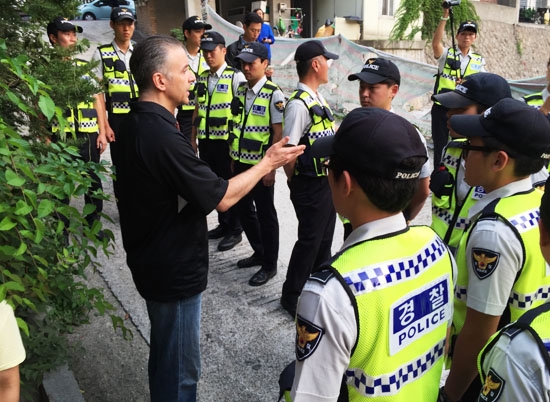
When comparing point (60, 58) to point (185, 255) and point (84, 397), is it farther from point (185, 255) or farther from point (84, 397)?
point (84, 397)

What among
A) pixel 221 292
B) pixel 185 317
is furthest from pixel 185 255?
pixel 221 292

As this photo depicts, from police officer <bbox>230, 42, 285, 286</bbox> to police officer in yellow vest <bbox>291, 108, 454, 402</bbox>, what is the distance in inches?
106

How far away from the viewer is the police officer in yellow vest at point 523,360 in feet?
3.34

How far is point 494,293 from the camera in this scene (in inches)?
63.7

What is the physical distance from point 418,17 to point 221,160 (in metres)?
13.7

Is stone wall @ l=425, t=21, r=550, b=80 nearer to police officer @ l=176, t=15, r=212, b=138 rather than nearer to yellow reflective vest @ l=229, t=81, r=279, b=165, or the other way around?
police officer @ l=176, t=15, r=212, b=138

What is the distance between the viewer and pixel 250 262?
4605 millimetres

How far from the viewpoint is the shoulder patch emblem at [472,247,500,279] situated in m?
1.61

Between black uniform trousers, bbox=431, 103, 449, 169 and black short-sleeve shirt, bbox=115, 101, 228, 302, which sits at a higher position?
black short-sleeve shirt, bbox=115, 101, 228, 302

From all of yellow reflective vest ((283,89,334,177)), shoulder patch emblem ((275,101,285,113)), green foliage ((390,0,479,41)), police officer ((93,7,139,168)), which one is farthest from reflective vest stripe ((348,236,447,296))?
green foliage ((390,0,479,41))

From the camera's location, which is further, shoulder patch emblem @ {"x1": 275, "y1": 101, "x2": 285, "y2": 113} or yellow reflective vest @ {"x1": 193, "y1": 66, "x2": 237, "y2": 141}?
yellow reflective vest @ {"x1": 193, "y1": 66, "x2": 237, "y2": 141}

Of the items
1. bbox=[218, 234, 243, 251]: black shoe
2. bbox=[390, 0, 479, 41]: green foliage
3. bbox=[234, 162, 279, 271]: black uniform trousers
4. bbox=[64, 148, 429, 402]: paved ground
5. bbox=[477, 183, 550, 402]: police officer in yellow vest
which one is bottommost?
bbox=[64, 148, 429, 402]: paved ground

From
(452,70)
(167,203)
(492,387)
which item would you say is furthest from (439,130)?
(492,387)

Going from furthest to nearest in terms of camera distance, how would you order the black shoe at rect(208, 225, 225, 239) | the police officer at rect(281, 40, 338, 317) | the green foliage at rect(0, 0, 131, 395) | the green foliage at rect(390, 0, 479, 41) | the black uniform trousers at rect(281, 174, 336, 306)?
the green foliage at rect(390, 0, 479, 41)
the black shoe at rect(208, 225, 225, 239)
the black uniform trousers at rect(281, 174, 336, 306)
the police officer at rect(281, 40, 338, 317)
the green foliage at rect(0, 0, 131, 395)
